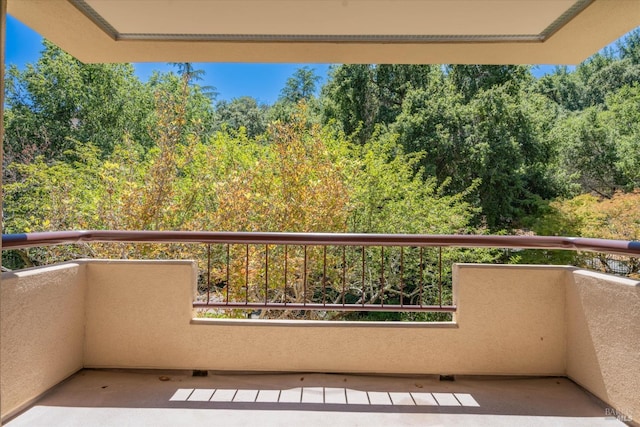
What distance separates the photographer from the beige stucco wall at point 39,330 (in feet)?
7.05

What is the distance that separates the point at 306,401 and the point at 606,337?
1.84 metres

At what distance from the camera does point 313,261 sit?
5.82 meters

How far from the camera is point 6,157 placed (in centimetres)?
1013

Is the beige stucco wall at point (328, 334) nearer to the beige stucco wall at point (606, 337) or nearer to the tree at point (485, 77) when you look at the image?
the beige stucco wall at point (606, 337)

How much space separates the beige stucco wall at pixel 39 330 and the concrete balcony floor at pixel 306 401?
119mm

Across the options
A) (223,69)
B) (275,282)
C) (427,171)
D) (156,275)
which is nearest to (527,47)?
(156,275)

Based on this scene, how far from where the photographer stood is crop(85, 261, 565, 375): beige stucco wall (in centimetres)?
279

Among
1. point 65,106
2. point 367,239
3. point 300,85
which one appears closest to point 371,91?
point 300,85

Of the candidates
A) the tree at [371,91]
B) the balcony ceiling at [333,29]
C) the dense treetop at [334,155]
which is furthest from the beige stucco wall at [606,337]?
the tree at [371,91]

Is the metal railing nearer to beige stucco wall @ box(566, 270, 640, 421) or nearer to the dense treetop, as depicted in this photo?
beige stucco wall @ box(566, 270, 640, 421)

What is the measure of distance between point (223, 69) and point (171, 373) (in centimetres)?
2204

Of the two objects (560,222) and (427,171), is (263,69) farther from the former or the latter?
(560,222)

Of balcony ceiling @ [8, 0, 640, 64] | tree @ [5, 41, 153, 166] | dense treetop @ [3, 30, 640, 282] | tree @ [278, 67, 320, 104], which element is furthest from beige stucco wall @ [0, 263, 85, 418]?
tree @ [278, 67, 320, 104]

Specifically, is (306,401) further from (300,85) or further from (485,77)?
(300,85)
